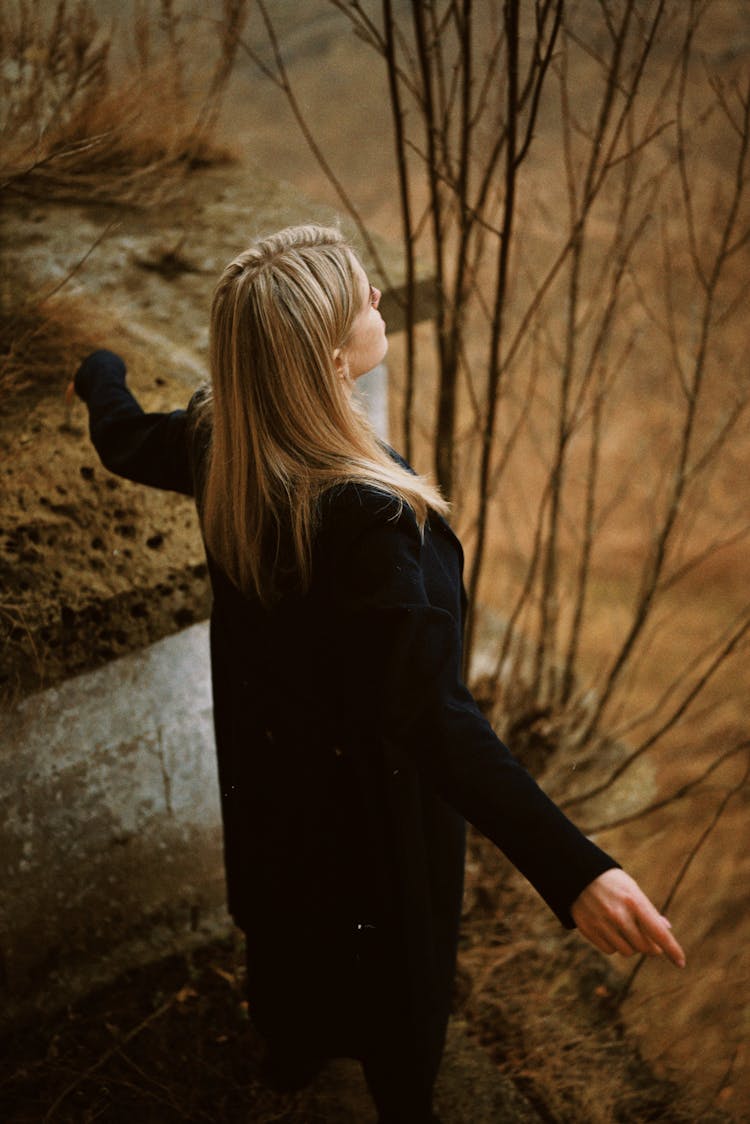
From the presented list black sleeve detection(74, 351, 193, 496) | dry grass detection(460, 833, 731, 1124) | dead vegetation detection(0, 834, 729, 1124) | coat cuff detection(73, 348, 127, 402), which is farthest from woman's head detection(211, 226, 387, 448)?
dry grass detection(460, 833, 731, 1124)

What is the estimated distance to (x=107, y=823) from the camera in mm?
1942

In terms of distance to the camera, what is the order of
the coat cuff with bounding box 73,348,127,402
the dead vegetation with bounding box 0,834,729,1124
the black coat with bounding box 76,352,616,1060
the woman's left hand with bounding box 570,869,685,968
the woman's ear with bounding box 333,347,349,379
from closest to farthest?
the woman's left hand with bounding box 570,869,685,968
the black coat with bounding box 76,352,616,1060
the woman's ear with bounding box 333,347,349,379
the coat cuff with bounding box 73,348,127,402
the dead vegetation with bounding box 0,834,729,1124

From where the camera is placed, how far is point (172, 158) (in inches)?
106

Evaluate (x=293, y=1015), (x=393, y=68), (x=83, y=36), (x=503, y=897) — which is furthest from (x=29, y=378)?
(x=503, y=897)

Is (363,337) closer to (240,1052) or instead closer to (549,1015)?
(240,1052)

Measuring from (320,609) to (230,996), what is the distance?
4.03 feet

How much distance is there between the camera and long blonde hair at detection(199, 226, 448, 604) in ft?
3.87

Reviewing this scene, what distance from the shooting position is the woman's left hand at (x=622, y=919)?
1.01 m

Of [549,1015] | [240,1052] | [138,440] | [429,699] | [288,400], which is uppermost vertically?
[288,400]

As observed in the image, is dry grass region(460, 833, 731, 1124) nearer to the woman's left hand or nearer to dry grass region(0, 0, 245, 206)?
the woman's left hand

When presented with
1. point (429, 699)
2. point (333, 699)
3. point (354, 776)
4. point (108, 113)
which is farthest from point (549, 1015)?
point (108, 113)

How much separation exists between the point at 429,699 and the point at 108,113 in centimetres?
219

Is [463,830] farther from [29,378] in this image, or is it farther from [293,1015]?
[29,378]

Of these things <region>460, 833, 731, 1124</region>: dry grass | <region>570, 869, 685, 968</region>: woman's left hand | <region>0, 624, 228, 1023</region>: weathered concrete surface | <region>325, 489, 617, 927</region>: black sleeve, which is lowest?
<region>460, 833, 731, 1124</region>: dry grass
